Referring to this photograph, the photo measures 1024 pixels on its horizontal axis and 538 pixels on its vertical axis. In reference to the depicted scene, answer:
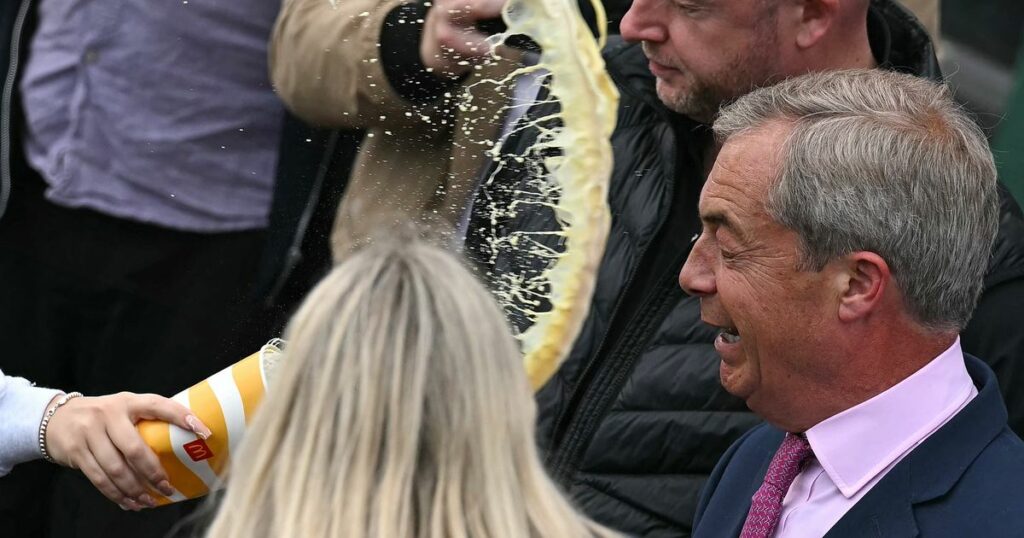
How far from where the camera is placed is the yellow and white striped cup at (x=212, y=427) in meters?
1.84

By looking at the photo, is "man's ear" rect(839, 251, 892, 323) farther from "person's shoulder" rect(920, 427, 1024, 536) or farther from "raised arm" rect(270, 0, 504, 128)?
"raised arm" rect(270, 0, 504, 128)

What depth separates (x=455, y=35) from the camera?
6.16 ft

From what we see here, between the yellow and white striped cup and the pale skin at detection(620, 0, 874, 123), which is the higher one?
Answer: the pale skin at detection(620, 0, 874, 123)

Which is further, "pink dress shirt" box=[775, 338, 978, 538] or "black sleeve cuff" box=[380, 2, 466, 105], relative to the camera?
"black sleeve cuff" box=[380, 2, 466, 105]

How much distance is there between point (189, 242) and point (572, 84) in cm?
78

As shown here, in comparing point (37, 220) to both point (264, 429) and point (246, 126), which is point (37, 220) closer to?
point (246, 126)

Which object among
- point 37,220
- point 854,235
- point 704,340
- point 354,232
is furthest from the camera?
point 37,220

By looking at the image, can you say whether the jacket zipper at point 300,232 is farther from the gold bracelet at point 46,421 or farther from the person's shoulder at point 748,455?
the person's shoulder at point 748,455

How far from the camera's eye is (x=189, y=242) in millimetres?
2414

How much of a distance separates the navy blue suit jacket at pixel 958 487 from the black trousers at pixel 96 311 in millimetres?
991

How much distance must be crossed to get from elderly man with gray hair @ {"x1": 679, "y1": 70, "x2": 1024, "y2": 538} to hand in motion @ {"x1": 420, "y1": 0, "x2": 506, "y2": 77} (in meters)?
0.33

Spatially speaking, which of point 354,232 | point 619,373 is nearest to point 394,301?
point 354,232

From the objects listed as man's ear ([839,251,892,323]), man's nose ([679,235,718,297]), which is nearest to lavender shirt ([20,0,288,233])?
man's nose ([679,235,718,297])

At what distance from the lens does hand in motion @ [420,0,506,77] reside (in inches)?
73.4
